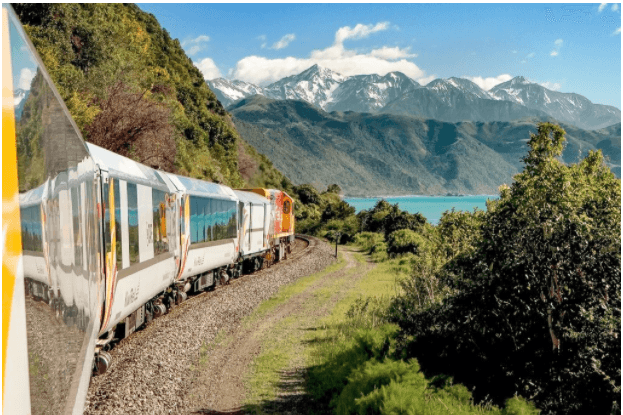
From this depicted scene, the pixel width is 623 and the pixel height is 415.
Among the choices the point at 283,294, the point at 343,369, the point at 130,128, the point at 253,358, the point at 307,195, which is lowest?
the point at 283,294

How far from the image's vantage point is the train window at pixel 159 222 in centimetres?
1120

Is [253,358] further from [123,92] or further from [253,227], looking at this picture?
[123,92]

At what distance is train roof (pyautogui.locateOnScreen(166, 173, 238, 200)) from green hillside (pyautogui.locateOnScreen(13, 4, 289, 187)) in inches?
26.9

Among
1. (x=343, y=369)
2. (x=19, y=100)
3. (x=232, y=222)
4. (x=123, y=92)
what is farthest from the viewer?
(x=123, y=92)

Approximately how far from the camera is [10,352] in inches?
76.2

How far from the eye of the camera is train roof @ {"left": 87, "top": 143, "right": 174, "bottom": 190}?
800cm

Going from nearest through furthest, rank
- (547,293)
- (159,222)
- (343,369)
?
(547,293) < (343,369) < (159,222)

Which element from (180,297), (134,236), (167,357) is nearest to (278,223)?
(180,297)

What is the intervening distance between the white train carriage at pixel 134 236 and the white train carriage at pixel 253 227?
339 inches

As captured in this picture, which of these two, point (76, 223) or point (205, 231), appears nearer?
point (76, 223)

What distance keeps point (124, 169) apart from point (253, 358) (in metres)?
5.52

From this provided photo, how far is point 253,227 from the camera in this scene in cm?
A: 2416

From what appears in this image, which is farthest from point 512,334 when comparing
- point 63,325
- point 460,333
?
point 63,325

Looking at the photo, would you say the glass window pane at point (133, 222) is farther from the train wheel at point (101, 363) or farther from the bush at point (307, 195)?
the bush at point (307, 195)
